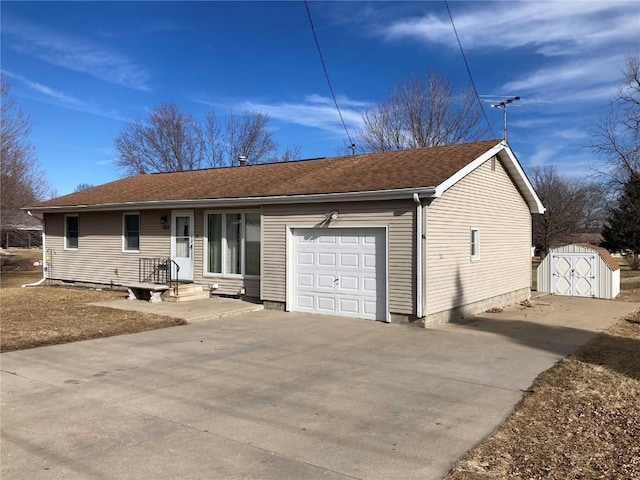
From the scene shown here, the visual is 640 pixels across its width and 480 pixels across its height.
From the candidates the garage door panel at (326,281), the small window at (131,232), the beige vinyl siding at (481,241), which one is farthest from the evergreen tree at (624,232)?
the small window at (131,232)

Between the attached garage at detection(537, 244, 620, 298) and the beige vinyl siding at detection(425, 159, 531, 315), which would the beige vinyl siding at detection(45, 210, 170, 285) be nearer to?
the beige vinyl siding at detection(425, 159, 531, 315)

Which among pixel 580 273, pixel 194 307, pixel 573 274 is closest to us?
pixel 194 307

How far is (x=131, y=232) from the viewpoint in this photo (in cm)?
1656

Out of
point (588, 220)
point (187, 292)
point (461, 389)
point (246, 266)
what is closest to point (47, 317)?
point (187, 292)

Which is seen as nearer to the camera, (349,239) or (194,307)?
(349,239)

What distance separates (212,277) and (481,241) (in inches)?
290

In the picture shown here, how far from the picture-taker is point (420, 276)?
10.4m

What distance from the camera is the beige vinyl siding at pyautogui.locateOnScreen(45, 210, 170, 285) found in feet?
51.7

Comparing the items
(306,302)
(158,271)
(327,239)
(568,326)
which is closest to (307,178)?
(327,239)

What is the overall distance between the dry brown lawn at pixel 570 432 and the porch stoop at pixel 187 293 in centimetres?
940

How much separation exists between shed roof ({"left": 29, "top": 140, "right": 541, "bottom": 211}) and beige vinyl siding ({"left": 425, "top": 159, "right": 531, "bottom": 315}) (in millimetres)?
610

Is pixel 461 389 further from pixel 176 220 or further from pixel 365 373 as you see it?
pixel 176 220

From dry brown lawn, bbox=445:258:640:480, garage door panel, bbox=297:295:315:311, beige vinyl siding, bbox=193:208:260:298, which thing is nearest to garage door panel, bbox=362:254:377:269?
garage door panel, bbox=297:295:315:311

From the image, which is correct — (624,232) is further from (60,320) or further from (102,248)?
(60,320)
